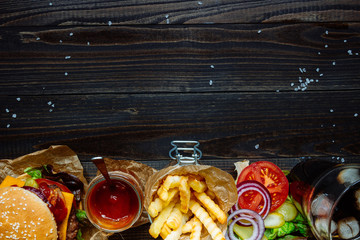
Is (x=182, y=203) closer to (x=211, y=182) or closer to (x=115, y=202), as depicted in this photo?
(x=211, y=182)

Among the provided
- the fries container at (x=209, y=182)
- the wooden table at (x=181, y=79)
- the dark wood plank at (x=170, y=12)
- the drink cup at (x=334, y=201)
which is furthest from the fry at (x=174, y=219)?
the dark wood plank at (x=170, y=12)

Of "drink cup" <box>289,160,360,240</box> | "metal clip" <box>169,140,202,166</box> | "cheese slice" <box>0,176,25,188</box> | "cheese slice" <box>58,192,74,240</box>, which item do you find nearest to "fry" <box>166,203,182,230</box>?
"metal clip" <box>169,140,202,166</box>

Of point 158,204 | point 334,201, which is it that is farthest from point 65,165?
point 334,201

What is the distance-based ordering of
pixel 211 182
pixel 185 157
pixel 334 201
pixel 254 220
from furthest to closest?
1. pixel 185 157
2. pixel 254 220
3. pixel 211 182
4. pixel 334 201

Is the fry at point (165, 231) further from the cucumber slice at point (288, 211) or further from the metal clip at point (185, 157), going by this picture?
the cucumber slice at point (288, 211)

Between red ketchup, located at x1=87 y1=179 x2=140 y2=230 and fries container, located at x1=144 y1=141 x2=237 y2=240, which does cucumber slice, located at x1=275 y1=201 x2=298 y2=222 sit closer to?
fries container, located at x1=144 y1=141 x2=237 y2=240

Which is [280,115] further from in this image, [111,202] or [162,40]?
[111,202]

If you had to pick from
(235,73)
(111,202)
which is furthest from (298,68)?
(111,202)
